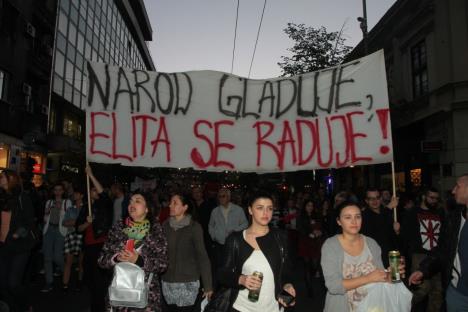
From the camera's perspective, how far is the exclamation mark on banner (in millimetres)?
5328

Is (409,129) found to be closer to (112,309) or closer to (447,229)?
(447,229)

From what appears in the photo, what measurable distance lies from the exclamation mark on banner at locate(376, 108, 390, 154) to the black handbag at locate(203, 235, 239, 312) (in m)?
2.76

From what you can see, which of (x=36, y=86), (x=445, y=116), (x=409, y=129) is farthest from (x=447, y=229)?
(x=36, y=86)

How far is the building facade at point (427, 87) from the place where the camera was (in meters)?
14.0

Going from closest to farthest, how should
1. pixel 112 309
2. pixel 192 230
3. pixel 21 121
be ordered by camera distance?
pixel 112 309, pixel 192 230, pixel 21 121

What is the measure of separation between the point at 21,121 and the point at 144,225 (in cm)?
1890

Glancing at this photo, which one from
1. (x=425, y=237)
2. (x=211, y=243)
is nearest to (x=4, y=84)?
(x=211, y=243)

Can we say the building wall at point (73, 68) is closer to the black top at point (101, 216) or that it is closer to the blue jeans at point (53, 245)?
the blue jeans at point (53, 245)

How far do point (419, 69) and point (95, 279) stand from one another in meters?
15.7

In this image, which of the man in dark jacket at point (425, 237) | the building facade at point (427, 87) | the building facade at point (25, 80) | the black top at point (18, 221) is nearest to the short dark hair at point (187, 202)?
Answer: the black top at point (18, 221)

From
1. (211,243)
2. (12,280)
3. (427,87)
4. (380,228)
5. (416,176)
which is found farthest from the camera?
(416,176)

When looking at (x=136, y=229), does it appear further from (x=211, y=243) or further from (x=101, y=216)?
(x=211, y=243)

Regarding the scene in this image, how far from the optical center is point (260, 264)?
3.33m

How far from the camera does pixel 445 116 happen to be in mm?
14602
